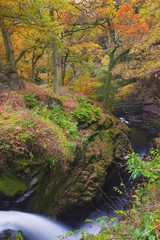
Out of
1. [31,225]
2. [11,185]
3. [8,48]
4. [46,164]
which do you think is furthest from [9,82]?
[31,225]

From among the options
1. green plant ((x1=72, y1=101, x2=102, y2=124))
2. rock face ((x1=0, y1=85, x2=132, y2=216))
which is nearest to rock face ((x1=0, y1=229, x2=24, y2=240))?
rock face ((x1=0, y1=85, x2=132, y2=216))

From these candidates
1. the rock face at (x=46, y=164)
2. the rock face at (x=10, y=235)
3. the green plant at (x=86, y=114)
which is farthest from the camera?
the green plant at (x=86, y=114)

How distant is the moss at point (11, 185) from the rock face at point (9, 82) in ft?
16.5

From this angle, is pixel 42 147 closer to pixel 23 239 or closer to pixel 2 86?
pixel 23 239

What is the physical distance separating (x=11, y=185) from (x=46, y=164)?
3.86ft

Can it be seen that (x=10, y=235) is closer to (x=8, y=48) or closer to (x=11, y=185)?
(x=11, y=185)

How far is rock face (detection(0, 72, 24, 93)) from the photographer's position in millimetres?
7292

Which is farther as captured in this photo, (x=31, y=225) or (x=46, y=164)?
(x=46, y=164)

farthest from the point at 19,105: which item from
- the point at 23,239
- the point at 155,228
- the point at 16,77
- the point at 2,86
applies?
the point at 155,228

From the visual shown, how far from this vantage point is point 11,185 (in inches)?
150

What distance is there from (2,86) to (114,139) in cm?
774

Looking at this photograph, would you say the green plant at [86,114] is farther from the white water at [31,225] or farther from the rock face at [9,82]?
the white water at [31,225]

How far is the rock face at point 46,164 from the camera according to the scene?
3.96m

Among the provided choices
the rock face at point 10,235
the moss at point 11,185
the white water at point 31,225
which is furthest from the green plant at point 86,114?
the rock face at point 10,235
